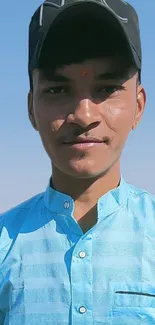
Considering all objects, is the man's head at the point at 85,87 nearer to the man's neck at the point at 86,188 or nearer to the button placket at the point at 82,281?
the man's neck at the point at 86,188

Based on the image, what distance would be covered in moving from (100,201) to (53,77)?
71cm

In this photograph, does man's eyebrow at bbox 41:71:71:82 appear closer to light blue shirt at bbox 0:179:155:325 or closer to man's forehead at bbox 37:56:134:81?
man's forehead at bbox 37:56:134:81

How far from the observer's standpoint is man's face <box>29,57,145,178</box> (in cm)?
329

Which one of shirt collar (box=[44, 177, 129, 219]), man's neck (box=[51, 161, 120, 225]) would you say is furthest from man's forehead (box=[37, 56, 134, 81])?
shirt collar (box=[44, 177, 129, 219])

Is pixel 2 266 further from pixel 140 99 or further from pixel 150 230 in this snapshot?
pixel 140 99

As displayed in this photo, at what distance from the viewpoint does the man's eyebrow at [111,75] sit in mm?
3320

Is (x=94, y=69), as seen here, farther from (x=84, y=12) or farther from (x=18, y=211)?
(x=18, y=211)

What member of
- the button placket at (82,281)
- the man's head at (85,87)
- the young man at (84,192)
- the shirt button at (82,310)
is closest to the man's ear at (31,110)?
the young man at (84,192)

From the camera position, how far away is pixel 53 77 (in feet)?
11.1

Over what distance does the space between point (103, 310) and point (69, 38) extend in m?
1.42

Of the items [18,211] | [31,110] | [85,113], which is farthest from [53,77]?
[18,211]

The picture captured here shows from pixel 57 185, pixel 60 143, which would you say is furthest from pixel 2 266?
pixel 60 143

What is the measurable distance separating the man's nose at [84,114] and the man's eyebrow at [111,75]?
0.15 m

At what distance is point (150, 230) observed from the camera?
350 centimetres
